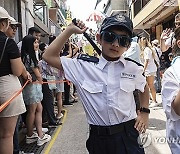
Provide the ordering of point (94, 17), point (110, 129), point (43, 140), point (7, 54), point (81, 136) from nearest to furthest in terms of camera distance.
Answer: point (110, 129) → point (7, 54) → point (43, 140) → point (81, 136) → point (94, 17)

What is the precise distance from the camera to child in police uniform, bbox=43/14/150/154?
212 centimetres

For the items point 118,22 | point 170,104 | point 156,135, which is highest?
point 118,22

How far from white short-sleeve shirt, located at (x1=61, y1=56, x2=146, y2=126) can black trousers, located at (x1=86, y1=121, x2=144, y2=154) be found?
0.31ft

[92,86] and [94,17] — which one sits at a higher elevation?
[94,17]

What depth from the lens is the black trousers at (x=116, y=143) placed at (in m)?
2.12

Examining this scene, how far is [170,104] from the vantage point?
2023mm

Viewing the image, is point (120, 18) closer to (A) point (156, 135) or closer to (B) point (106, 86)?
(B) point (106, 86)

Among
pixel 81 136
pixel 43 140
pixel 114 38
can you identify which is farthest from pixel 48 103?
pixel 114 38

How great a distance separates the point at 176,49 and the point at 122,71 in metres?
0.48

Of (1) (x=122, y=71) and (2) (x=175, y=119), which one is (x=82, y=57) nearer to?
(1) (x=122, y=71)

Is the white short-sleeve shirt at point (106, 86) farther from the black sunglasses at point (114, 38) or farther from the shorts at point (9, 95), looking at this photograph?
the shorts at point (9, 95)

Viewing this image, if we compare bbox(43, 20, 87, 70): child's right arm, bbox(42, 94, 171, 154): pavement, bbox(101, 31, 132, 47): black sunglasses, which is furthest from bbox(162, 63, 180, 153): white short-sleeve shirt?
bbox(42, 94, 171, 154): pavement

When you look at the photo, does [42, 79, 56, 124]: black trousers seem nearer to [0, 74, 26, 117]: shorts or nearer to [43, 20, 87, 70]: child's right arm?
[0, 74, 26, 117]: shorts

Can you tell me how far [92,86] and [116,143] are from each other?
448mm
